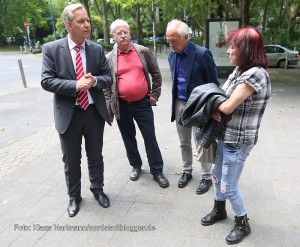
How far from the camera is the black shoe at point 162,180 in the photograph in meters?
4.07

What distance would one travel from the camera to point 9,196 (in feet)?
13.4

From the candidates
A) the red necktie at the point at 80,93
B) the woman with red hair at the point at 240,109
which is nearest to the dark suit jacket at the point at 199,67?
the woman with red hair at the point at 240,109

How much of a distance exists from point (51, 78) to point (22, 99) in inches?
320

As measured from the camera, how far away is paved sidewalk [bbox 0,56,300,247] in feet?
10.1

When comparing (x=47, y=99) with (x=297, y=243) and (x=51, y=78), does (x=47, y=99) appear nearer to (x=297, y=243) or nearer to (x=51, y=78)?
(x=51, y=78)

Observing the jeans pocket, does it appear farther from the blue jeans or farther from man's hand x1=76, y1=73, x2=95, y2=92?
man's hand x1=76, y1=73, x2=95, y2=92

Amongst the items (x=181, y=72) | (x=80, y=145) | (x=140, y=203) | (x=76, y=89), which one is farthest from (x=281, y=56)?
(x=76, y=89)

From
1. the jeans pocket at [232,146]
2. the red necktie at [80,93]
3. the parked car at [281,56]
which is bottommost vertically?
the parked car at [281,56]

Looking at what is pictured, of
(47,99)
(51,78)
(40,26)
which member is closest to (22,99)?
(47,99)

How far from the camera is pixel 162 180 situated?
13.5ft

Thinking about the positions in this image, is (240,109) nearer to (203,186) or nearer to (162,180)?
(203,186)

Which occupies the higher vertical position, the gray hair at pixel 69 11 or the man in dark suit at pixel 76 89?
the gray hair at pixel 69 11

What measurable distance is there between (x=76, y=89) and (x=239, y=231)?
1995 millimetres

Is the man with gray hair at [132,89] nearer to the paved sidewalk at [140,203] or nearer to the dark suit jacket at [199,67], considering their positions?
the paved sidewalk at [140,203]
